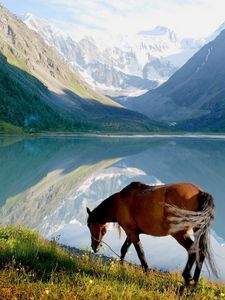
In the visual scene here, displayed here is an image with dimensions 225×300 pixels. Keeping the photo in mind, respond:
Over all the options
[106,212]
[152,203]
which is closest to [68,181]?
[106,212]

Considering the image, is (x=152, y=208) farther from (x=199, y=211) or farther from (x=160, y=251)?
(x=160, y=251)

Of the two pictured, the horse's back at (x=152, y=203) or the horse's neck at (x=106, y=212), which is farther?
the horse's neck at (x=106, y=212)

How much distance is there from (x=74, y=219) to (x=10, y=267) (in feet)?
72.0

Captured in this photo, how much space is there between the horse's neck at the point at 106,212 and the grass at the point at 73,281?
1208 mm

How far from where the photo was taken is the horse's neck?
12.9 metres

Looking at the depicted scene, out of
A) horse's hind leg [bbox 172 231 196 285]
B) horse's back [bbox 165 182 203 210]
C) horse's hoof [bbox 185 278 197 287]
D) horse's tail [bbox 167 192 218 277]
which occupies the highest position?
horse's back [bbox 165 182 203 210]

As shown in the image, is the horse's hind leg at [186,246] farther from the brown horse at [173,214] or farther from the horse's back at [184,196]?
the horse's back at [184,196]

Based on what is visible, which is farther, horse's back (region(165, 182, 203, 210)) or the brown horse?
horse's back (region(165, 182, 203, 210))

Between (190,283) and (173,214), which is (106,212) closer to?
(173,214)

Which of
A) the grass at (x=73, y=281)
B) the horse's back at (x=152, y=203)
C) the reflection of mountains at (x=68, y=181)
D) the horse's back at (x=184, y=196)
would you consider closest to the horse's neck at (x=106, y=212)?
the horse's back at (x=152, y=203)

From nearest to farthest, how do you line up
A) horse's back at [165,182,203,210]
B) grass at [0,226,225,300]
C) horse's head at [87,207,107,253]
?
1. grass at [0,226,225,300]
2. horse's back at [165,182,203,210]
3. horse's head at [87,207,107,253]

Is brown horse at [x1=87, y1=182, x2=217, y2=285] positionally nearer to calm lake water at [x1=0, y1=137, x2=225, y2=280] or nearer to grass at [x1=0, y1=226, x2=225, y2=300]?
grass at [x1=0, y1=226, x2=225, y2=300]

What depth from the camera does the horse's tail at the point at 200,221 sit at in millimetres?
10414

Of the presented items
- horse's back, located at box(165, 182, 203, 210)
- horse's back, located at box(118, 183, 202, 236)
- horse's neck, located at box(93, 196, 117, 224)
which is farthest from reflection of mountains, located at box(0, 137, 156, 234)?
horse's back, located at box(165, 182, 203, 210)
